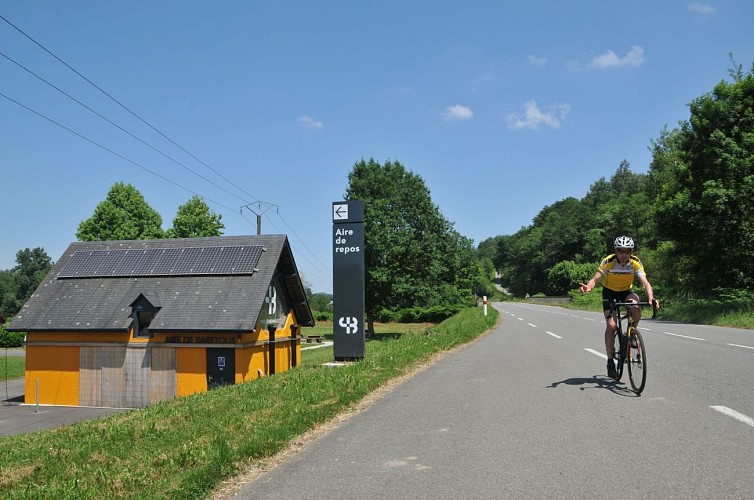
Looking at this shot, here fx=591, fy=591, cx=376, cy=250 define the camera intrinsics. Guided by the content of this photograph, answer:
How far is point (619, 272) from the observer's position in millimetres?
7633

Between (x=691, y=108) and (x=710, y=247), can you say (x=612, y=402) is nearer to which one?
(x=710, y=247)

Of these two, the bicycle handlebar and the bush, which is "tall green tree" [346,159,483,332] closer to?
the bush

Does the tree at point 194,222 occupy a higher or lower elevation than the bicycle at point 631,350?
higher

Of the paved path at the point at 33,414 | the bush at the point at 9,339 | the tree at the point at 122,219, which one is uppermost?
the tree at the point at 122,219

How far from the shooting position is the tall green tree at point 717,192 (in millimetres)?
28234

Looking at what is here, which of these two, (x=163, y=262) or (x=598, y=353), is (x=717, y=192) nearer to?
(x=598, y=353)

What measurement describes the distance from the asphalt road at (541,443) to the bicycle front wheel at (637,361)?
192 mm

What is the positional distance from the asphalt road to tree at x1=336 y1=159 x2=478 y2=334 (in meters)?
37.5

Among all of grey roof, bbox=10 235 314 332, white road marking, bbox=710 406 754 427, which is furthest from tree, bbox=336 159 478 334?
white road marking, bbox=710 406 754 427

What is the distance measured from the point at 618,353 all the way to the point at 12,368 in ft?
161

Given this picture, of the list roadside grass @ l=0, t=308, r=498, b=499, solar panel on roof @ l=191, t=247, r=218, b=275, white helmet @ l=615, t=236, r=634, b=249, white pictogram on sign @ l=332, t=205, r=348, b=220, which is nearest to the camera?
roadside grass @ l=0, t=308, r=498, b=499

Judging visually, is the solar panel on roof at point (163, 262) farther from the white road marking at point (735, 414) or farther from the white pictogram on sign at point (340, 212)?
the white road marking at point (735, 414)

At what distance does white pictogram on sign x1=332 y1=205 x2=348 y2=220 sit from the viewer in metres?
15.6

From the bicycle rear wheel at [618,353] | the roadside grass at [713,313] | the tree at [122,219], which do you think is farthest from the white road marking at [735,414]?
the tree at [122,219]
